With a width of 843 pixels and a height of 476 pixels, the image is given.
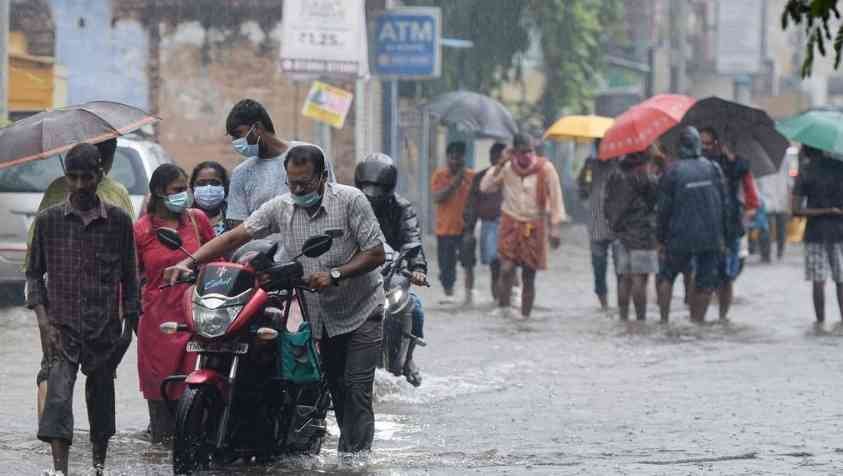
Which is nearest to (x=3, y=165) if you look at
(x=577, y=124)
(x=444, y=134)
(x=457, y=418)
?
(x=457, y=418)

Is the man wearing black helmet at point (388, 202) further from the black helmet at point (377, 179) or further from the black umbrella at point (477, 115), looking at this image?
the black umbrella at point (477, 115)

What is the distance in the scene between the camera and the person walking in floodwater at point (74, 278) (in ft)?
25.9

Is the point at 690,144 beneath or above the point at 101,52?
beneath

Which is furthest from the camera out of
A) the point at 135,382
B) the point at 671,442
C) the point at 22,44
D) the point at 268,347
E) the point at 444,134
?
the point at 444,134

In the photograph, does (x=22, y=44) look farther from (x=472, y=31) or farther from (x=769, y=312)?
(x=769, y=312)

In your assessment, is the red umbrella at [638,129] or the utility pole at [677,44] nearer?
the red umbrella at [638,129]

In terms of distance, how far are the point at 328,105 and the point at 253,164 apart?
1332cm

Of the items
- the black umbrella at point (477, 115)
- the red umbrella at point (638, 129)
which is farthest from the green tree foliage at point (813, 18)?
the black umbrella at point (477, 115)

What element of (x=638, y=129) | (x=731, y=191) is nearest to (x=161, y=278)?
(x=638, y=129)

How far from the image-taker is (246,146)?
9742mm

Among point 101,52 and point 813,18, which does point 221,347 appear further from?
point 101,52

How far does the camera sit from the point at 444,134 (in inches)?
1505

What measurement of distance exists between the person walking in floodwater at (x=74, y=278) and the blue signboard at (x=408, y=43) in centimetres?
1946

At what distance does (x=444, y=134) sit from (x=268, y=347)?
30.1m
